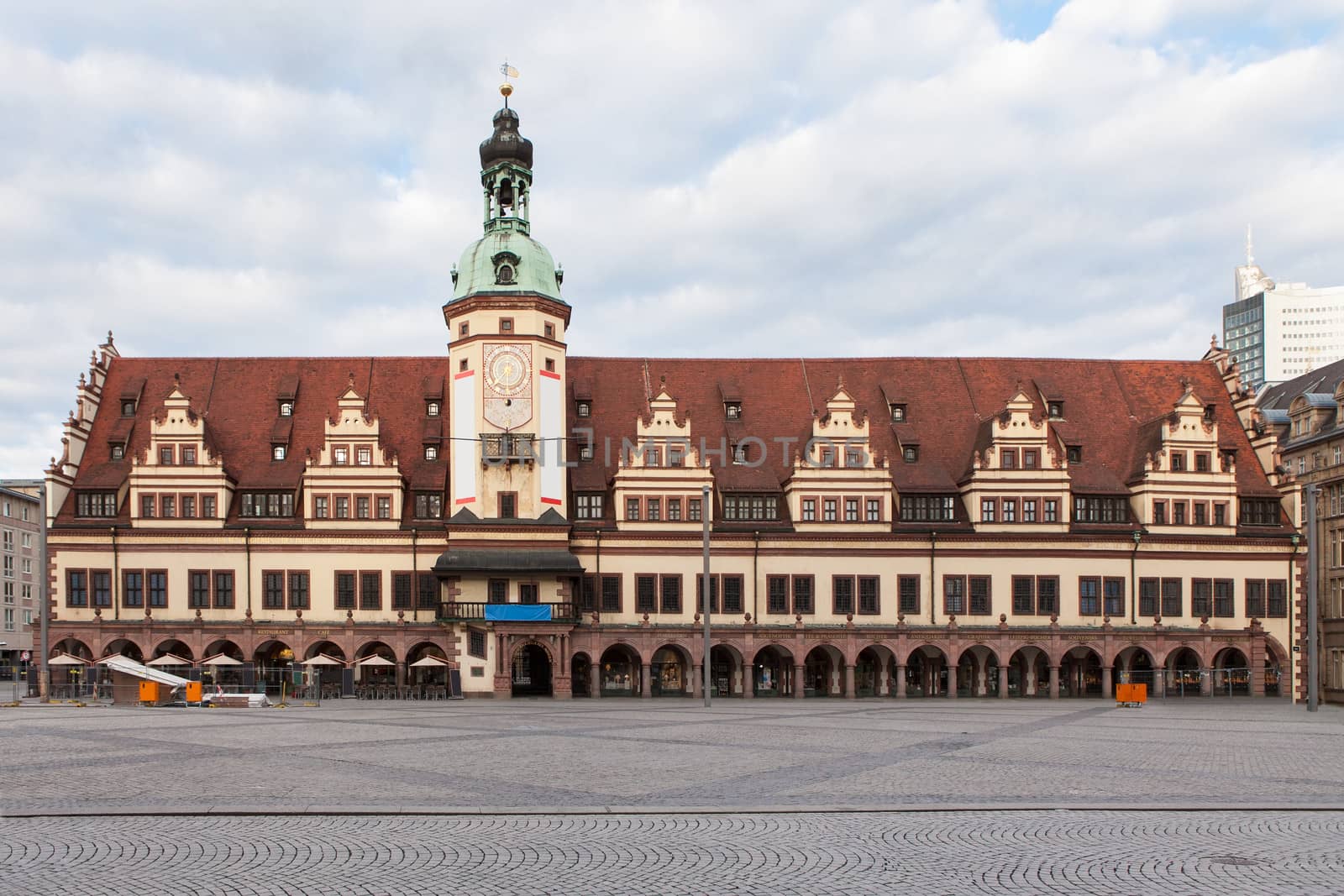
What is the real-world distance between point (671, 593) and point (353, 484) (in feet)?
55.3

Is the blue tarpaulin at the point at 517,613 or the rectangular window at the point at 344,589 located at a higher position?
the rectangular window at the point at 344,589

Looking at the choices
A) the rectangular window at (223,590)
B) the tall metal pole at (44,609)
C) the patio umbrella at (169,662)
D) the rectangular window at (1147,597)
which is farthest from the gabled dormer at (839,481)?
the tall metal pole at (44,609)

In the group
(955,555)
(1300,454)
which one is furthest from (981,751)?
(1300,454)

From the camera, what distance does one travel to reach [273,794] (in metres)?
20.2

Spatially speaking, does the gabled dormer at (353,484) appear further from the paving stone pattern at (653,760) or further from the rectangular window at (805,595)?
the rectangular window at (805,595)

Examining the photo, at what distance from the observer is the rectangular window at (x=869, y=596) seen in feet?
208

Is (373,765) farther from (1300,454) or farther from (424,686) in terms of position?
(1300,454)

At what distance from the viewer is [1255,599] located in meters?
64.2

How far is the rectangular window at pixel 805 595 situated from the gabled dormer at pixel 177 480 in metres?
28.9

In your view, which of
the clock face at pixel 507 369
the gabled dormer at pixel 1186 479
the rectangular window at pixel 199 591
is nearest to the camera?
the rectangular window at pixel 199 591

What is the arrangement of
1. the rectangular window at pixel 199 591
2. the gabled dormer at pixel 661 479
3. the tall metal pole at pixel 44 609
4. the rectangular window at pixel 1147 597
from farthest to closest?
the rectangular window at pixel 1147 597 < the gabled dormer at pixel 661 479 < the rectangular window at pixel 199 591 < the tall metal pole at pixel 44 609

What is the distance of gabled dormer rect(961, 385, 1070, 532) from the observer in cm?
6388

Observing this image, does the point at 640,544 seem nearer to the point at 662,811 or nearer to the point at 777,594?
the point at 777,594

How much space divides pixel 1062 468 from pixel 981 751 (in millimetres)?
37720
